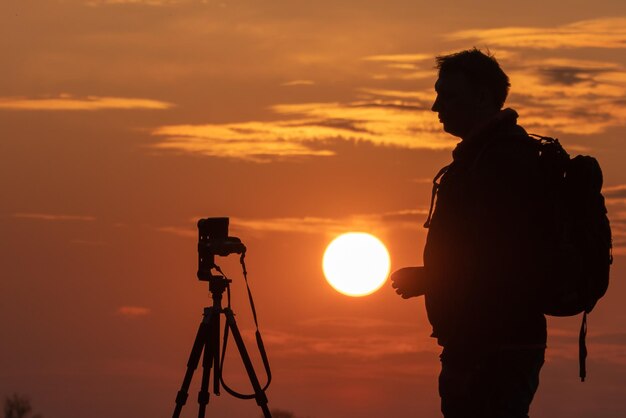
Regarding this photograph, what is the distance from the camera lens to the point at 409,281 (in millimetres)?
7684

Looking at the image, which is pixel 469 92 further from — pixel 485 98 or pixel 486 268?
pixel 486 268

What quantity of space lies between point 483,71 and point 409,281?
1.34 meters

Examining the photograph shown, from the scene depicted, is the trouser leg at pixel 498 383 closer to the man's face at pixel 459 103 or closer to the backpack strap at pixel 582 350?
the backpack strap at pixel 582 350

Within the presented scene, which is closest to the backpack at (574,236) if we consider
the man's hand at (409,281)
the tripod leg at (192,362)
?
the man's hand at (409,281)

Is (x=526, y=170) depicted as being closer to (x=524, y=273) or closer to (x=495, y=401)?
(x=524, y=273)

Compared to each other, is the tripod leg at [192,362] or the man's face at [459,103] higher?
the man's face at [459,103]

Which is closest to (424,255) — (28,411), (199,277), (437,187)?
(437,187)

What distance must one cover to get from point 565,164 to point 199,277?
438 centimetres

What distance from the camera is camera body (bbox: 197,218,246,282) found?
35.2ft

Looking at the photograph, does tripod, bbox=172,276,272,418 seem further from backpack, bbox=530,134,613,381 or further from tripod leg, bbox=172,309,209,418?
backpack, bbox=530,134,613,381

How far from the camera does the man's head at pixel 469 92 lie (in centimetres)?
767

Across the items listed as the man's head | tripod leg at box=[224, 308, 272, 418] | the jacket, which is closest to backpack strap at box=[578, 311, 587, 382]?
the jacket

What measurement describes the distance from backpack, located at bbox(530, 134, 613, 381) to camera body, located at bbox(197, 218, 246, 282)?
13.2 feet

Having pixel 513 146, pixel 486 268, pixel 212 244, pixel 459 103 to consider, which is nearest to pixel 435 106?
pixel 459 103
